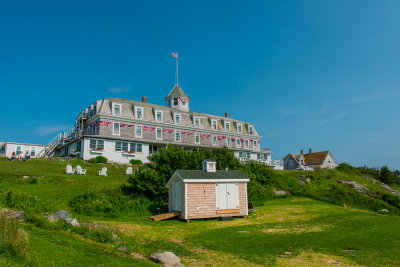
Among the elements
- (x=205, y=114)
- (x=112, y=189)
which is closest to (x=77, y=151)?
(x=112, y=189)

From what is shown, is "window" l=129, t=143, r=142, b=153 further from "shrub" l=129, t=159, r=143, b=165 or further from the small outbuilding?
the small outbuilding

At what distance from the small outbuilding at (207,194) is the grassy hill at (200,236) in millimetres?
870

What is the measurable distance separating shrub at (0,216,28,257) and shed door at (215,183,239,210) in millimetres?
13934

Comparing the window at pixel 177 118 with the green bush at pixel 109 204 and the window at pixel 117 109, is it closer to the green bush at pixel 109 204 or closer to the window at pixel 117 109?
the window at pixel 117 109

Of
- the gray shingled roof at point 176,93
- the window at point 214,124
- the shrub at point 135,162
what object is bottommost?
the shrub at point 135,162

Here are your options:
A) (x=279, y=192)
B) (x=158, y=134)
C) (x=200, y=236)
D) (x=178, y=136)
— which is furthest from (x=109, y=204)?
(x=178, y=136)

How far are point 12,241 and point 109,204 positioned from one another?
42.8ft

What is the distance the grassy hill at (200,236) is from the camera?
367 inches

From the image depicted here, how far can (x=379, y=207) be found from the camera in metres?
29.9

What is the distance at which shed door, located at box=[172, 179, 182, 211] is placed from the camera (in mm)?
20469

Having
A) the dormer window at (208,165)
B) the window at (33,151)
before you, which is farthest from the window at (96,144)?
the dormer window at (208,165)

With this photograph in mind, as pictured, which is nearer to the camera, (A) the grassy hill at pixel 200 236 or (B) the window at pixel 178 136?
(A) the grassy hill at pixel 200 236

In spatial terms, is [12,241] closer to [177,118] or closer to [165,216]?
[165,216]

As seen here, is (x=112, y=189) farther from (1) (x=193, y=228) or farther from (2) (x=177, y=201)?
(1) (x=193, y=228)
